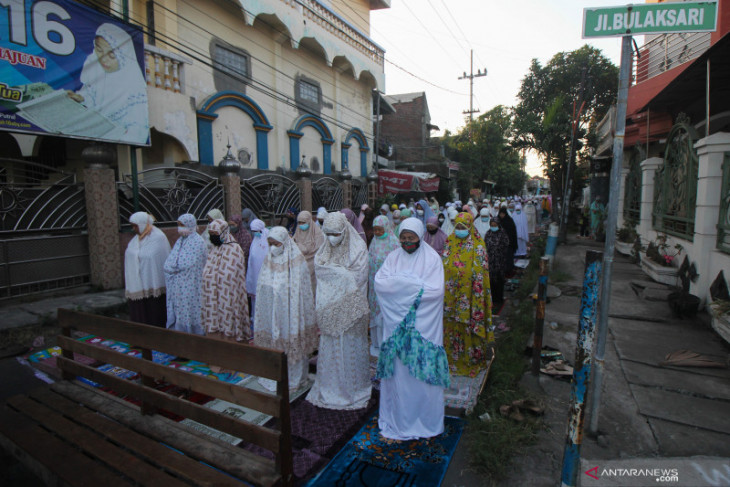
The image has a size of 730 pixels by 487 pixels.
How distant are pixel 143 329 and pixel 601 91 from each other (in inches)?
1003

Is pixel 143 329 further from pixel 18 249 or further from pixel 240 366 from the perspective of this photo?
pixel 18 249

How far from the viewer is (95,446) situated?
2.34m

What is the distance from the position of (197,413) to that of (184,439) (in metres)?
0.19

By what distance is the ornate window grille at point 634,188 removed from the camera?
1078 centimetres

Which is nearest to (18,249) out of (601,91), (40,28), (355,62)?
(40,28)

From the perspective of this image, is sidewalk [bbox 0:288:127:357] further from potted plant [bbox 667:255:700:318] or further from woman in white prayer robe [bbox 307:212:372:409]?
potted plant [bbox 667:255:700:318]

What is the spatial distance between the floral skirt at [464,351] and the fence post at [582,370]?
1.79 meters

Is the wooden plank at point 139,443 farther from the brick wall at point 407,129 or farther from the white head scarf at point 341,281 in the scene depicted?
the brick wall at point 407,129

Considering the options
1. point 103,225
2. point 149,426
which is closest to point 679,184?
point 149,426

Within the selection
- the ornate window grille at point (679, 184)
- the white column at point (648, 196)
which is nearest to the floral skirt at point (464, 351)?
the ornate window grille at point (679, 184)

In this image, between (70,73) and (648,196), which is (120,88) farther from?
(648,196)

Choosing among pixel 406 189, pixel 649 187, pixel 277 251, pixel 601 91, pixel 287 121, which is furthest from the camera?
pixel 601 91

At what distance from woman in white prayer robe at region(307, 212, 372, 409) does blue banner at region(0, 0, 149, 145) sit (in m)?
5.19

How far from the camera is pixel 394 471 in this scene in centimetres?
268
